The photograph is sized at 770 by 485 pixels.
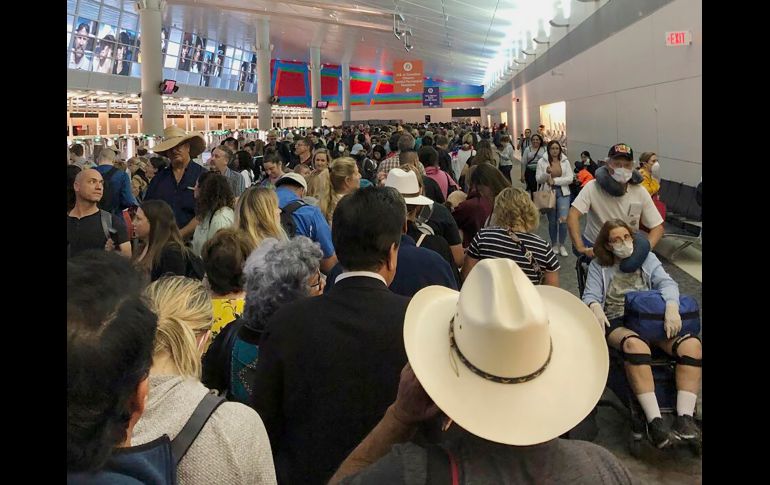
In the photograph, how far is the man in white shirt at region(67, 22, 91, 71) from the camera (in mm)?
29781

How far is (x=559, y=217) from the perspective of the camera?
9.45 m

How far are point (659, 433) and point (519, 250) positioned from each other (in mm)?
1345

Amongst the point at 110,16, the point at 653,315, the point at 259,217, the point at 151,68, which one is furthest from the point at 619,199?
the point at 110,16

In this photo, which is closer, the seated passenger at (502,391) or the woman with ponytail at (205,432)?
the seated passenger at (502,391)

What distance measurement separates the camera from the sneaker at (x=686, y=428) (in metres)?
3.99

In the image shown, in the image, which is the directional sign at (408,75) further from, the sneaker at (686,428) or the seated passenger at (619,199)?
the sneaker at (686,428)

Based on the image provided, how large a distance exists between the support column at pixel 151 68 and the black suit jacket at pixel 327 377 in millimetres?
19384

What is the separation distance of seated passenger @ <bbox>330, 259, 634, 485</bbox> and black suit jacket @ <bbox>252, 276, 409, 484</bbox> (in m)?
0.53

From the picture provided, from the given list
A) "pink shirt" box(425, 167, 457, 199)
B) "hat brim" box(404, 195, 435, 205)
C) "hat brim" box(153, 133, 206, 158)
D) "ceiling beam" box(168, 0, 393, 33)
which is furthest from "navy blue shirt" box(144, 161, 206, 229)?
"ceiling beam" box(168, 0, 393, 33)

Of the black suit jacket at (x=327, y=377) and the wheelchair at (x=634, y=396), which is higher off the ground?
the black suit jacket at (x=327, y=377)

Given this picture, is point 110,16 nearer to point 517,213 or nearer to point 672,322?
point 517,213

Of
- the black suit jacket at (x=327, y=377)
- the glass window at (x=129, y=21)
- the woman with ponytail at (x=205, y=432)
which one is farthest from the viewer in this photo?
the glass window at (x=129, y=21)

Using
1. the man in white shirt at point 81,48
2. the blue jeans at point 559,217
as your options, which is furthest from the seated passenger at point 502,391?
the man in white shirt at point 81,48
